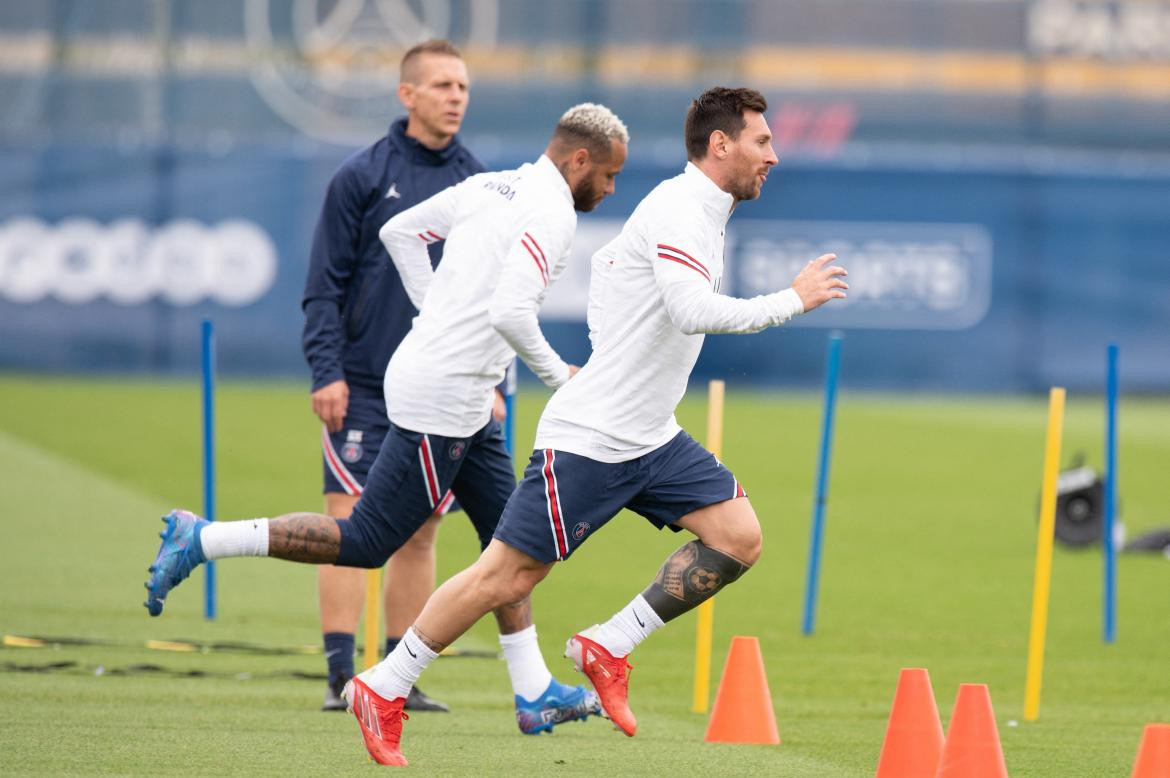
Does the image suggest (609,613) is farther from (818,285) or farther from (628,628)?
(818,285)

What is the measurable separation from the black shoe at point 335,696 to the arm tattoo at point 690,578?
1.36 m

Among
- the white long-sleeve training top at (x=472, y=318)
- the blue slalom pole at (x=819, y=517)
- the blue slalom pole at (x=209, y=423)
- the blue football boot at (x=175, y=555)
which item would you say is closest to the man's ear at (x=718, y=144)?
the white long-sleeve training top at (x=472, y=318)

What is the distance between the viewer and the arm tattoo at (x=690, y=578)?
20.1 ft

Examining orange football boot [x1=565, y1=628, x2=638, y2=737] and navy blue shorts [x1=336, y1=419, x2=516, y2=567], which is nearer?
orange football boot [x1=565, y1=628, x2=638, y2=737]

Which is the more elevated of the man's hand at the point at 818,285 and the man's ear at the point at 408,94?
the man's ear at the point at 408,94

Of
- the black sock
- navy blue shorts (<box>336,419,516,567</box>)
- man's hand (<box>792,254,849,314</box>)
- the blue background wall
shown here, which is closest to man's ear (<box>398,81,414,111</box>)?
navy blue shorts (<box>336,419,516,567</box>)

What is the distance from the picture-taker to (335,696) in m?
7.07

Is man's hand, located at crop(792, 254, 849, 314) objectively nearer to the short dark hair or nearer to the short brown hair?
the short dark hair

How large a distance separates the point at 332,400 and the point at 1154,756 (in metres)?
3.15

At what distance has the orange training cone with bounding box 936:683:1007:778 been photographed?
564 centimetres

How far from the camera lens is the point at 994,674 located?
846cm

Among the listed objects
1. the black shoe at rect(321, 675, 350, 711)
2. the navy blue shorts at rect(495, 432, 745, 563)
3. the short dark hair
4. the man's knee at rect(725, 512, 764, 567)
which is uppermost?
the short dark hair

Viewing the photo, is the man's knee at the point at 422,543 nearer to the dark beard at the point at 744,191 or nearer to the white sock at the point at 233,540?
the white sock at the point at 233,540

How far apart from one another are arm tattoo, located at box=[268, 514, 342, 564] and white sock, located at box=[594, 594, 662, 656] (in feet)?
2.88
